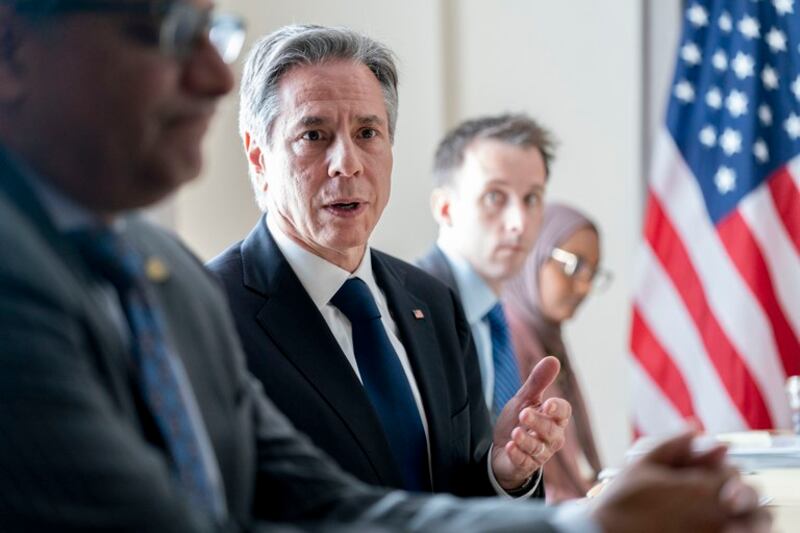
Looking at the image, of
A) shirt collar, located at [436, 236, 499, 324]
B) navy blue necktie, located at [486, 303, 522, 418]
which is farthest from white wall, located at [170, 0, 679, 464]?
navy blue necktie, located at [486, 303, 522, 418]

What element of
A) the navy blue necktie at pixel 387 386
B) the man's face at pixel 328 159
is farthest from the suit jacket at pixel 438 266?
the navy blue necktie at pixel 387 386

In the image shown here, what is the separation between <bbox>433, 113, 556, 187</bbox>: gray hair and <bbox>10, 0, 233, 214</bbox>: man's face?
3.33 metres

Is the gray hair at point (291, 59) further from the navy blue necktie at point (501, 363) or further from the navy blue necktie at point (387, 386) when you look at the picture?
the navy blue necktie at point (501, 363)

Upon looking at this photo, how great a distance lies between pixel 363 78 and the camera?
2.60 metres

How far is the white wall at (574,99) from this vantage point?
5.57 metres

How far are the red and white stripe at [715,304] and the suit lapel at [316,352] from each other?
343 cm

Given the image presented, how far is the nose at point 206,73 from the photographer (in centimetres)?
118

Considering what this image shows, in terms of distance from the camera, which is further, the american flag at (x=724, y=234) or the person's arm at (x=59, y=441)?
the american flag at (x=724, y=234)

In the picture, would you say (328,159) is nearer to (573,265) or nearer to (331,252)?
(331,252)

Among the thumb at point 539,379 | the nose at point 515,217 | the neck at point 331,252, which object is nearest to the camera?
the thumb at point 539,379

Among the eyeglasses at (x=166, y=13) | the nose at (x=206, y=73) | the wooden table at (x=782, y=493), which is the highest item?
the eyeglasses at (x=166, y=13)

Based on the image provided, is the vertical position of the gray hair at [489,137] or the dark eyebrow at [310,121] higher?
the dark eyebrow at [310,121]

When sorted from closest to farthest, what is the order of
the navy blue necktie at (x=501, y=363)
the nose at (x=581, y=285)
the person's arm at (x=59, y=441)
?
the person's arm at (x=59, y=441)
the navy blue necktie at (x=501, y=363)
the nose at (x=581, y=285)

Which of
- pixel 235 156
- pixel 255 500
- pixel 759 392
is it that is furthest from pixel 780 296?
pixel 255 500
